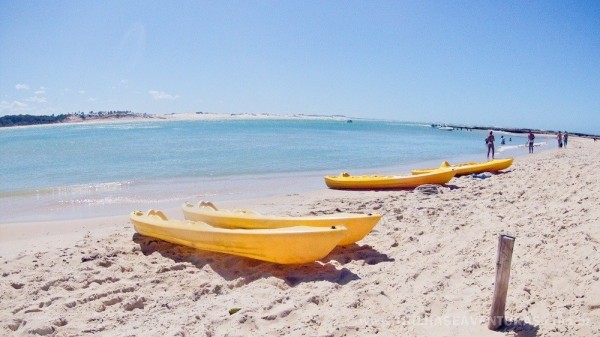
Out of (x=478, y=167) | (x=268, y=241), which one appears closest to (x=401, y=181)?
(x=478, y=167)

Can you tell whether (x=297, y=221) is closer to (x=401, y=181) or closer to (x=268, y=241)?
(x=268, y=241)

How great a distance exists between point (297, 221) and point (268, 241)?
0.81m

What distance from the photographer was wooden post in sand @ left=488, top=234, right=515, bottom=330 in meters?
2.73

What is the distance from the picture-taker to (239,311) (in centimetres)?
349

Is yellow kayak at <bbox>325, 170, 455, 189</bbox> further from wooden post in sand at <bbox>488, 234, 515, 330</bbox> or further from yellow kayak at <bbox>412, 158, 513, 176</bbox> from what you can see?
wooden post in sand at <bbox>488, 234, 515, 330</bbox>

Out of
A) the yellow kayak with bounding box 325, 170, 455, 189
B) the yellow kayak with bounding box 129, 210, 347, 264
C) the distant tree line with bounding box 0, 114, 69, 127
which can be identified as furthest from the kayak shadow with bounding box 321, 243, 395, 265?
the distant tree line with bounding box 0, 114, 69, 127

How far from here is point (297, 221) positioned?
17.4 feet

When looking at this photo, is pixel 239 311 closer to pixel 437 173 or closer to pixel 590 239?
pixel 590 239

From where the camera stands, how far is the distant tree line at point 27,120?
7994cm

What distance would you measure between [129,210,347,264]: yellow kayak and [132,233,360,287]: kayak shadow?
0.08 m

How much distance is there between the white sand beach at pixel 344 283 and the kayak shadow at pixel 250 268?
0.02m

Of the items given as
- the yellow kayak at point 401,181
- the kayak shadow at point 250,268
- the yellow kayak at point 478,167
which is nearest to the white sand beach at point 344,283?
the kayak shadow at point 250,268

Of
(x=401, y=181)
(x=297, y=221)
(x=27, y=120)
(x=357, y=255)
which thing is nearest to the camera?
(x=357, y=255)

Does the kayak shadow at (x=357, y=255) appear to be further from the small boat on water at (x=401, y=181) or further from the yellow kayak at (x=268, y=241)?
the small boat on water at (x=401, y=181)
